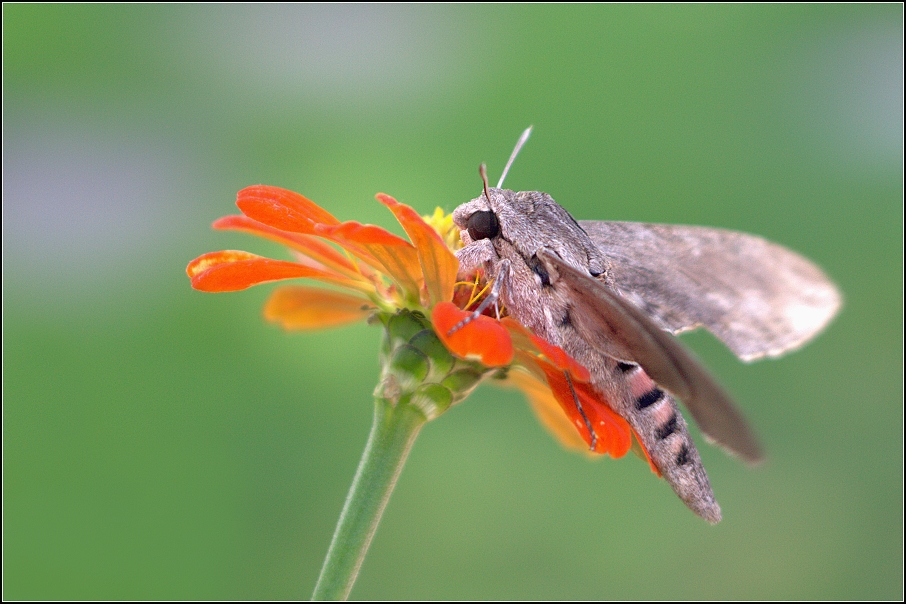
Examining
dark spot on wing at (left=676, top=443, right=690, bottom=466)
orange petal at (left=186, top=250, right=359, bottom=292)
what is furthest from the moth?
orange petal at (left=186, top=250, right=359, bottom=292)

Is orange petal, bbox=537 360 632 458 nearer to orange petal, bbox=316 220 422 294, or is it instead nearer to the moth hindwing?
the moth hindwing

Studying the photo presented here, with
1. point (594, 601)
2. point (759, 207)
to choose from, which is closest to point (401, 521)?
point (594, 601)

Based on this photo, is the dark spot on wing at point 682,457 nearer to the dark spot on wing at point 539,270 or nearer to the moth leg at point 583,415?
the moth leg at point 583,415

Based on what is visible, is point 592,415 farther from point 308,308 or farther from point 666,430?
point 308,308

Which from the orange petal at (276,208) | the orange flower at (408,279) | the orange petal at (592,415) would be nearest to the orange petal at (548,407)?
the orange flower at (408,279)

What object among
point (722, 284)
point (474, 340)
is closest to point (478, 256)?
point (474, 340)

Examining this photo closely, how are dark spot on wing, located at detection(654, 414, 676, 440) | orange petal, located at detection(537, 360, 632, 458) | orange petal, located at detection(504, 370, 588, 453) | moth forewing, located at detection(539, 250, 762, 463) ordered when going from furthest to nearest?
orange petal, located at detection(504, 370, 588, 453), dark spot on wing, located at detection(654, 414, 676, 440), orange petal, located at detection(537, 360, 632, 458), moth forewing, located at detection(539, 250, 762, 463)
